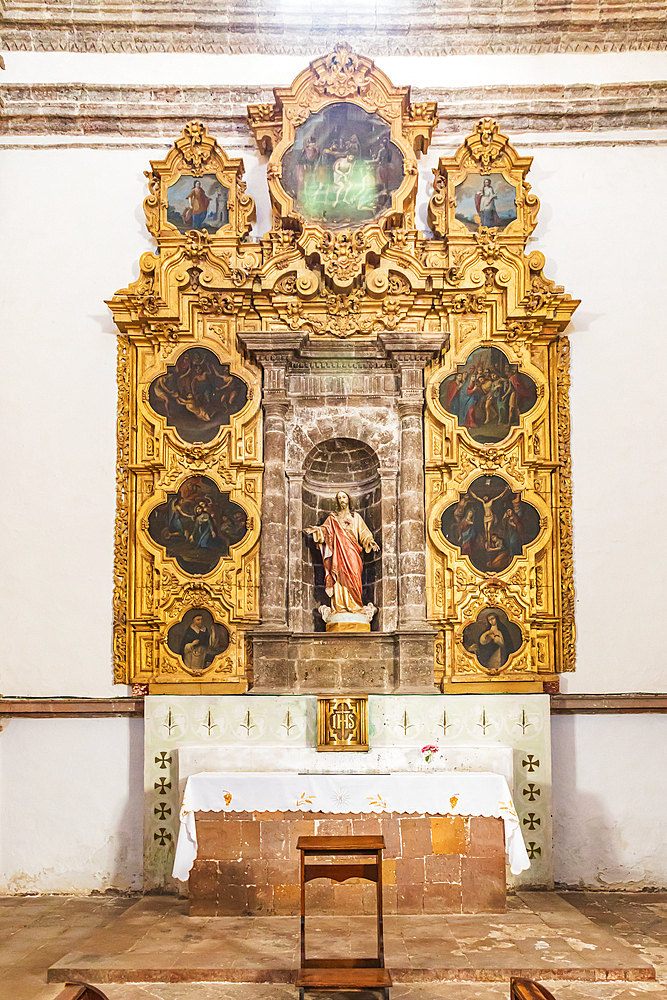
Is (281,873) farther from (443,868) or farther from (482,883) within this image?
(482,883)

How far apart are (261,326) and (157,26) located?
11.6 feet

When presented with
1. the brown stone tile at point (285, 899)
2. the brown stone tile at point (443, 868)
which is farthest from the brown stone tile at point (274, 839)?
the brown stone tile at point (443, 868)

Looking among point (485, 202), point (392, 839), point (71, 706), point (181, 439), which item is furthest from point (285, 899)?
point (485, 202)

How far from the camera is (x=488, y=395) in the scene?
30.2 feet

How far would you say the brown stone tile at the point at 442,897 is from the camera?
7.19 m

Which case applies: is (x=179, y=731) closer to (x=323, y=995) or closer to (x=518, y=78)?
(x=323, y=995)

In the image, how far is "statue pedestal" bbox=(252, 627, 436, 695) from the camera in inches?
342

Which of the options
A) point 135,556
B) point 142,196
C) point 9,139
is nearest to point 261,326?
point 142,196

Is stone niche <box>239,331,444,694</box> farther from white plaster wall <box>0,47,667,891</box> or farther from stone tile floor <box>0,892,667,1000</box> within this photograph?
stone tile floor <box>0,892,667,1000</box>

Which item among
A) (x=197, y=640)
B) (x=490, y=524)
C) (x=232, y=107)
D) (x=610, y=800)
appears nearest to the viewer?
(x=610, y=800)

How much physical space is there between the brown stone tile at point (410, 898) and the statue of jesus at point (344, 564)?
Result: 246cm

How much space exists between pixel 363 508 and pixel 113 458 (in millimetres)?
2563

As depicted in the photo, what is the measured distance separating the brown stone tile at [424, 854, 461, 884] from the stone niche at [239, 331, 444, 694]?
172 cm

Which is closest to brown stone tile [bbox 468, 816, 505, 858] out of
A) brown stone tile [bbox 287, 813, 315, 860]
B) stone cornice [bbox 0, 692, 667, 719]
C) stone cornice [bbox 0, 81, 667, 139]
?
brown stone tile [bbox 287, 813, 315, 860]
